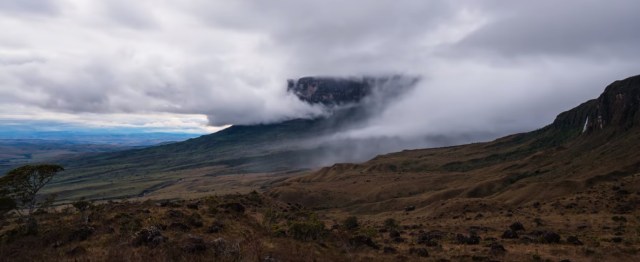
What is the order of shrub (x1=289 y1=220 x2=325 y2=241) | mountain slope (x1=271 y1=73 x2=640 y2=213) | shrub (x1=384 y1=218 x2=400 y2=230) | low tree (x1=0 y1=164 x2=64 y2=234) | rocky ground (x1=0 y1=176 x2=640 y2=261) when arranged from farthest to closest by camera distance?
mountain slope (x1=271 y1=73 x2=640 y2=213)
shrub (x1=384 y1=218 x2=400 y2=230)
shrub (x1=289 y1=220 x2=325 y2=241)
low tree (x1=0 y1=164 x2=64 y2=234)
rocky ground (x1=0 y1=176 x2=640 y2=261)

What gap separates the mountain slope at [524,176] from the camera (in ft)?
297

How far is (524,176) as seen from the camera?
406ft

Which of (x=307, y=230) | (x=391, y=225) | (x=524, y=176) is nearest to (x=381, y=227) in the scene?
(x=391, y=225)

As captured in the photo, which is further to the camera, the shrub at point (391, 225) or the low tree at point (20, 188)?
the shrub at point (391, 225)

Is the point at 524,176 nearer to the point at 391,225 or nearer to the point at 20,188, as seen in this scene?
the point at 391,225

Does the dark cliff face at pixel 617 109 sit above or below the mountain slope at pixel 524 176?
above

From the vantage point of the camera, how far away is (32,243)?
2512 cm

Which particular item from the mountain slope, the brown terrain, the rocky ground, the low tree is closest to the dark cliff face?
the mountain slope

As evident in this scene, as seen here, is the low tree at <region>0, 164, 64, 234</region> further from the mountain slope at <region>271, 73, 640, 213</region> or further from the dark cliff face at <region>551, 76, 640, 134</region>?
the dark cliff face at <region>551, 76, 640, 134</region>

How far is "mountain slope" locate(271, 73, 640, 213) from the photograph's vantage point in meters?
90.6

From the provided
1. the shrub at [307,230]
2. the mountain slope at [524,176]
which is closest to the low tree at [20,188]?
the shrub at [307,230]

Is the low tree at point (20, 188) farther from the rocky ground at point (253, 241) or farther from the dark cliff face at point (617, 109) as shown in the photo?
the dark cliff face at point (617, 109)

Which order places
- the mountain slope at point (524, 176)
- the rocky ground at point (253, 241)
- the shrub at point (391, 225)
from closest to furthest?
the rocky ground at point (253, 241)
the shrub at point (391, 225)
the mountain slope at point (524, 176)

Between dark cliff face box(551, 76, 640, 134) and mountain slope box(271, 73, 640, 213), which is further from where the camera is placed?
dark cliff face box(551, 76, 640, 134)
